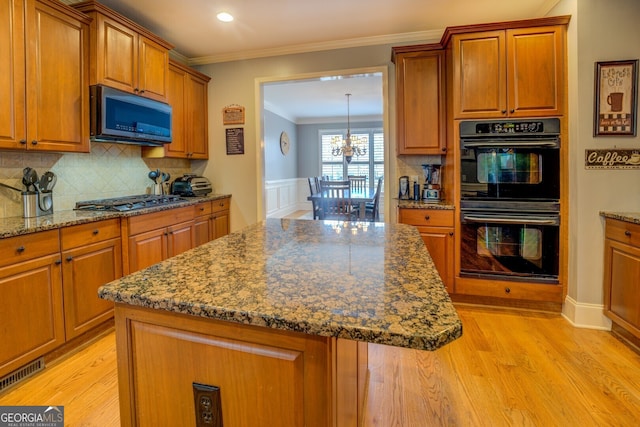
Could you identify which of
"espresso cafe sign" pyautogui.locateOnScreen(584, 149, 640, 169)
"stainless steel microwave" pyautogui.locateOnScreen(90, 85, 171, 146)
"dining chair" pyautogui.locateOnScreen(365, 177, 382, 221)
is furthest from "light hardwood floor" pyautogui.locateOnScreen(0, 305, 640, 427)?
"dining chair" pyautogui.locateOnScreen(365, 177, 382, 221)

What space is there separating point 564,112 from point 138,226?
3.42 m

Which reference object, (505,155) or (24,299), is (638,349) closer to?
(505,155)

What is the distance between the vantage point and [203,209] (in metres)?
3.57

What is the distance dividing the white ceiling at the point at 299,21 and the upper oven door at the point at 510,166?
117cm

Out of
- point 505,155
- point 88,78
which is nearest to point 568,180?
point 505,155

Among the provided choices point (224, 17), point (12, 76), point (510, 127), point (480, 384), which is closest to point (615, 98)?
point (510, 127)

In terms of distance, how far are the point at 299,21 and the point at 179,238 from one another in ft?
7.52

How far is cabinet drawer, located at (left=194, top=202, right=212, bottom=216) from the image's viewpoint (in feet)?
11.3

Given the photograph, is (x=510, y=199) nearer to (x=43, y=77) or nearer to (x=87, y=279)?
(x=87, y=279)

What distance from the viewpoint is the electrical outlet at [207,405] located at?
80cm

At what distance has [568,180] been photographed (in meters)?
2.61

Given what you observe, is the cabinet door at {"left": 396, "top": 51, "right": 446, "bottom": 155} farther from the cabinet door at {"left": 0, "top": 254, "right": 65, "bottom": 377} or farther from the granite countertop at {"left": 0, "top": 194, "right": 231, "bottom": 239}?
the cabinet door at {"left": 0, "top": 254, "right": 65, "bottom": 377}

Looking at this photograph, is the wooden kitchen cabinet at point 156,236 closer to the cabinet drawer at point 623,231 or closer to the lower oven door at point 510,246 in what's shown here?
the lower oven door at point 510,246

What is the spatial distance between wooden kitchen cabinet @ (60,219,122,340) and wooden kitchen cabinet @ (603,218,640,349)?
11.4 ft
